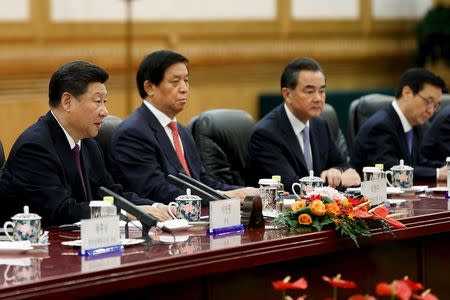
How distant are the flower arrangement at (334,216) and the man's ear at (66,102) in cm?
95

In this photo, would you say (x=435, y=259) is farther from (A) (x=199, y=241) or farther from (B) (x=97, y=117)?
(B) (x=97, y=117)

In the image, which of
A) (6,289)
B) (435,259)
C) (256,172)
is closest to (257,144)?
(256,172)

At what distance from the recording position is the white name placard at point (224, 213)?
Answer: 3.87m

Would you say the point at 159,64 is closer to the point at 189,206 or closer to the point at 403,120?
the point at 189,206

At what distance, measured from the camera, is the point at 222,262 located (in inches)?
139

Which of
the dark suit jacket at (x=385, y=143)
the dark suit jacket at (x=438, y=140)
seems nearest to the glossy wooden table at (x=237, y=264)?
the dark suit jacket at (x=385, y=143)

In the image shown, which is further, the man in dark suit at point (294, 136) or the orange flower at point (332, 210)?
the man in dark suit at point (294, 136)

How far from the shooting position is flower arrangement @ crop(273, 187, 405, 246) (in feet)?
12.9

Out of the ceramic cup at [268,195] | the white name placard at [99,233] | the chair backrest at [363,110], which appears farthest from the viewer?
the chair backrest at [363,110]

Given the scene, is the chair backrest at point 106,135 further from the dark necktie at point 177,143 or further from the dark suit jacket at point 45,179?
the dark suit jacket at point 45,179

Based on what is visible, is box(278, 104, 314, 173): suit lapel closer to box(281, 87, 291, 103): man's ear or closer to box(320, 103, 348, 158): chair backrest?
box(281, 87, 291, 103): man's ear

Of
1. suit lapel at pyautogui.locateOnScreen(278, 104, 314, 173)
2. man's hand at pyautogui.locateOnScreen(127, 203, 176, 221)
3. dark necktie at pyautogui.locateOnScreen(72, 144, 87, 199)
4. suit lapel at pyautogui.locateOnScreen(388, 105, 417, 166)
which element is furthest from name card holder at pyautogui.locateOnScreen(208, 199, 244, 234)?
suit lapel at pyautogui.locateOnScreen(388, 105, 417, 166)

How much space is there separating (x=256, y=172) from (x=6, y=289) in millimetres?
2977

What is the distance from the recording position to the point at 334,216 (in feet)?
12.9
